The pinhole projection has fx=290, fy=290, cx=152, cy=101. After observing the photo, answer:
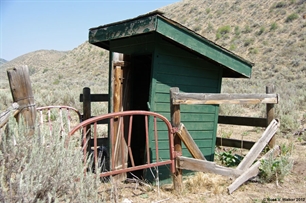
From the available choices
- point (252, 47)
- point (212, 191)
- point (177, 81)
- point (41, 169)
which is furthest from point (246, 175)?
point (252, 47)

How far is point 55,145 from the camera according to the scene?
2.87 metres

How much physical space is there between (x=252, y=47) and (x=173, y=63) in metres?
26.0

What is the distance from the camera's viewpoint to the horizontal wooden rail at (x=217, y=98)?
4.26 m

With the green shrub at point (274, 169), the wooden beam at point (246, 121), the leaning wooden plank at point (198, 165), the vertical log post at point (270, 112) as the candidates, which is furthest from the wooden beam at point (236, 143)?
the leaning wooden plank at point (198, 165)

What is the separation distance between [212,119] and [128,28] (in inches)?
95.1

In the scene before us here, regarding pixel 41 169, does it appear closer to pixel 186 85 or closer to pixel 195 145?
pixel 195 145

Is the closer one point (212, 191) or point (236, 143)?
point (212, 191)

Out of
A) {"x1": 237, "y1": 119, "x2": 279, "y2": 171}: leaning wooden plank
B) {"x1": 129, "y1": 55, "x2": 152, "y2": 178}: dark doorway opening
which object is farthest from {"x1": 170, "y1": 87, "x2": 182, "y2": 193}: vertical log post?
{"x1": 129, "y1": 55, "x2": 152, "y2": 178}: dark doorway opening

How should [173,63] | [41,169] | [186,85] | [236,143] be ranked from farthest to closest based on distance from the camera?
1. [236,143]
2. [186,85]
3. [173,63]
4. [41,169]

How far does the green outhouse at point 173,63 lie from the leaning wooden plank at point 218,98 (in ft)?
2.24

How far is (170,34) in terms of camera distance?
4.54 meters

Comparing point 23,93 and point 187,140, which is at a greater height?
point 23,93

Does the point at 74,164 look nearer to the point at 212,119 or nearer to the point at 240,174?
the point at 240,174

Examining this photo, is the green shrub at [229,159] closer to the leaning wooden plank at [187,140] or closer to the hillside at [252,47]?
the leaning wooden plank at [187,140]
